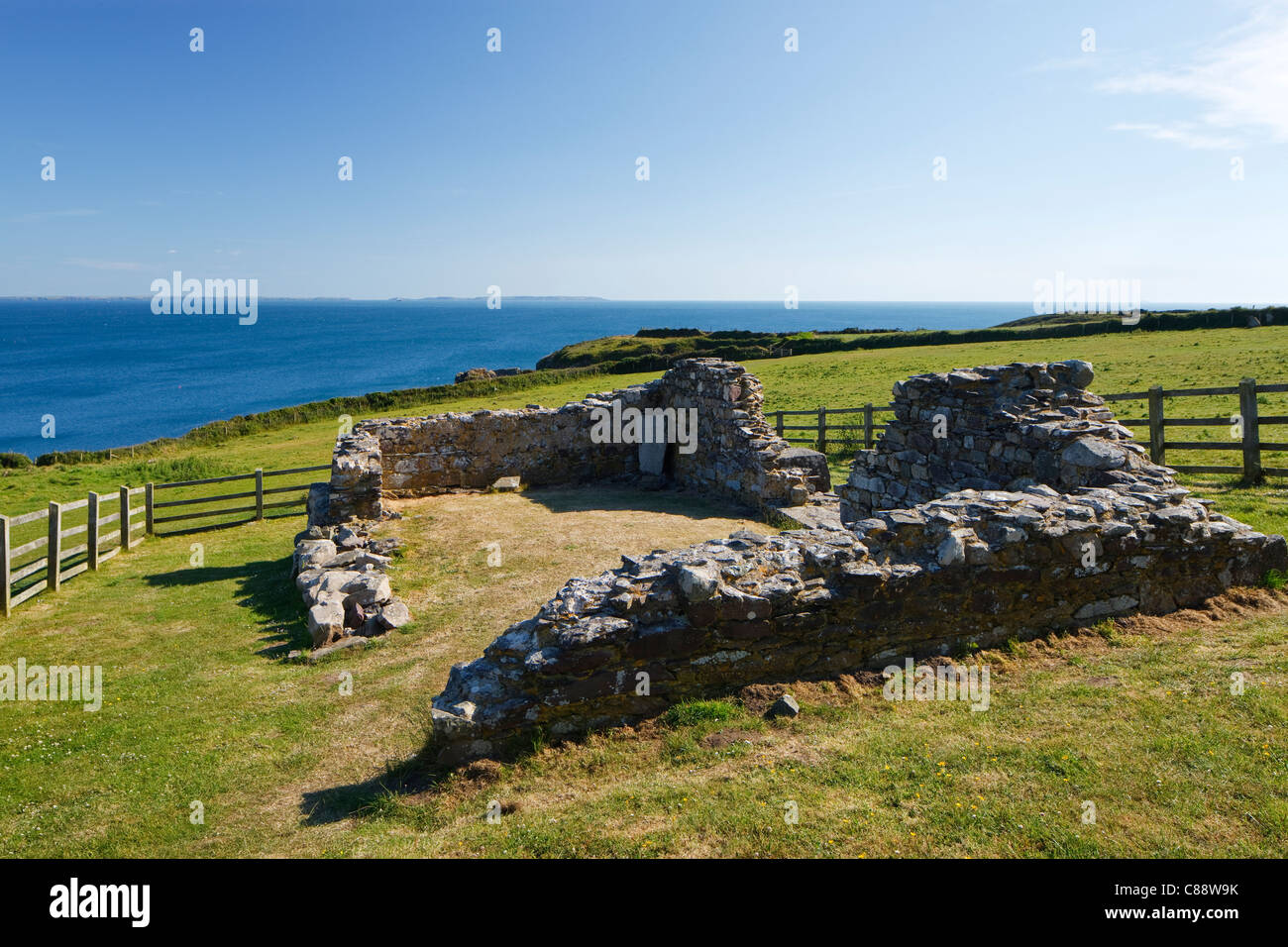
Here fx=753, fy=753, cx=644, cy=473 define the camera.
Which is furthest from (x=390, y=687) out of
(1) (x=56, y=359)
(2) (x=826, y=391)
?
(1) (x=56, y=359)

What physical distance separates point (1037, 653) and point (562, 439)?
13747 millimetres

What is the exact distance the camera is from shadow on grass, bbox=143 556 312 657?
10.2 m

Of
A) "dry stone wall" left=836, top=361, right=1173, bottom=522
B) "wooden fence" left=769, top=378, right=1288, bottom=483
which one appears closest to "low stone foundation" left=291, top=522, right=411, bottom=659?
"dry stone wall" left=836, top=361, right=1173, bottom=522

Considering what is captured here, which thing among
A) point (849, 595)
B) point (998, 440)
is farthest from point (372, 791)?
point (998, 440)

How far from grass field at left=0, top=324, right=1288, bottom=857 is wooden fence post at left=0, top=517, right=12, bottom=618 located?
1.61 metres

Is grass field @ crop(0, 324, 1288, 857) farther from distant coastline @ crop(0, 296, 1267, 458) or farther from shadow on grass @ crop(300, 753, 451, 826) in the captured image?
distant coastline @ crop(0, 296, 1267, 458)

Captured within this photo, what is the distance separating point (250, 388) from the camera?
87688 mm

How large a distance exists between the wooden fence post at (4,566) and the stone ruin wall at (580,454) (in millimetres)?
4775

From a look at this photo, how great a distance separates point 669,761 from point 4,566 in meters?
12.3

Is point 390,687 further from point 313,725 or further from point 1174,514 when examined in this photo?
point 1174,514

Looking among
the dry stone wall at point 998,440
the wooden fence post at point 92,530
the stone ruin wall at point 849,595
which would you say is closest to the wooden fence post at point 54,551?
the wooden fence post at point 92,530

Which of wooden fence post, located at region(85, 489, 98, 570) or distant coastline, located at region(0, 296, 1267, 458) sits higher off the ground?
distant coastline, located at region(0, 296, 1267, 458)

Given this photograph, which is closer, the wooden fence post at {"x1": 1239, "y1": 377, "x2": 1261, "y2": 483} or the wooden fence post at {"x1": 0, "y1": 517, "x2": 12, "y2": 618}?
the wooden fence post at {"x1": 0, "y1": 517, "x2": 12, "y2": 618}

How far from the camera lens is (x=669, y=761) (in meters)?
5.65
